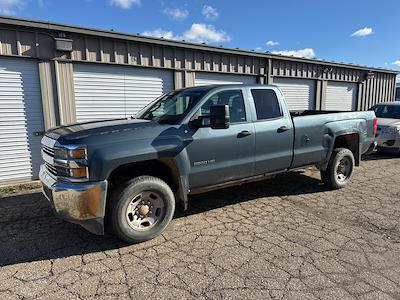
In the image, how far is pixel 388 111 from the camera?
10.3 meters

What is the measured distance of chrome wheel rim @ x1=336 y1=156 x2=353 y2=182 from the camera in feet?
20.1

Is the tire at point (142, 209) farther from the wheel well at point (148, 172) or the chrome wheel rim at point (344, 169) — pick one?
the chrome wheel rim at point (344, 169)

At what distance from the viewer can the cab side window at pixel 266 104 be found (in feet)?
16.0

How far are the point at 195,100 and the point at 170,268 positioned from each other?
2.27 meters

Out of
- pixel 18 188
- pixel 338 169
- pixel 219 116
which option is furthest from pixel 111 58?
pixel 338 169

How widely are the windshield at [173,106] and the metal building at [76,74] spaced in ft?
11.0

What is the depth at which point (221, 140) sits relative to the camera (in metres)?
4.35

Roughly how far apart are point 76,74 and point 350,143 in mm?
6468

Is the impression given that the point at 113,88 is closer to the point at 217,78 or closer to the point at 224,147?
the point at 217,78

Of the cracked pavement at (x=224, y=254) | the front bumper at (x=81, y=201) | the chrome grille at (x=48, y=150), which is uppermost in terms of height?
the chrome grille at (x=48, y=150)

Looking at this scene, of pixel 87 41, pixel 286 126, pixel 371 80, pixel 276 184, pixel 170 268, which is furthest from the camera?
pixel 371 80

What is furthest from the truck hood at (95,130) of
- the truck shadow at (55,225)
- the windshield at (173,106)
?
the truck shadow at (55,225)

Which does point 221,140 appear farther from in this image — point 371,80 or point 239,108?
point 371,80

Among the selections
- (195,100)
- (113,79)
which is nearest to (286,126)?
(195,100)
